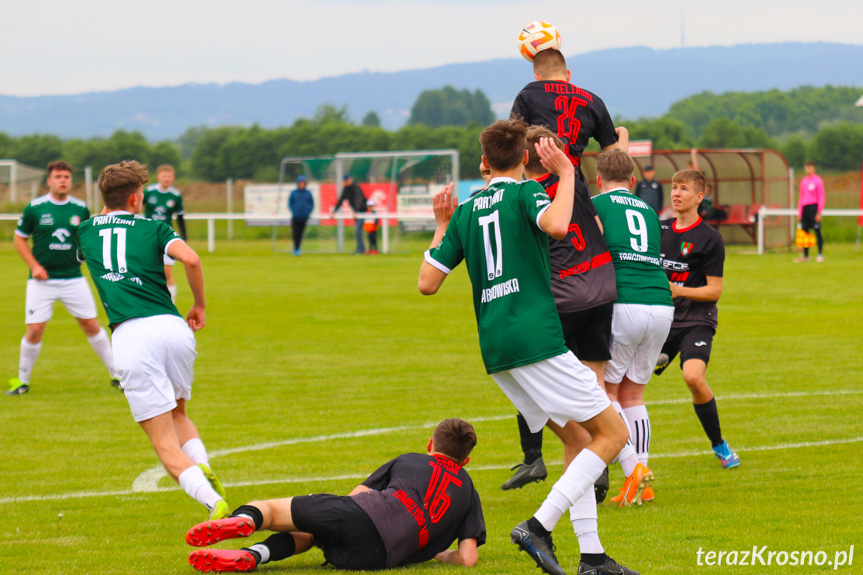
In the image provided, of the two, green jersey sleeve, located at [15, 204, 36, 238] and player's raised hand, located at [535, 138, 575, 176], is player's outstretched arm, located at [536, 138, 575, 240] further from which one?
green jersey sleeve, located at [15, 204, 36, 238]

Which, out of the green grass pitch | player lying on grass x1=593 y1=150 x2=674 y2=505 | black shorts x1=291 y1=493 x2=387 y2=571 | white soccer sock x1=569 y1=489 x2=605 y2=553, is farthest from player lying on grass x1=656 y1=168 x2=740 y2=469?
black shorts x1=291 y1=493 x2=387 y2=571

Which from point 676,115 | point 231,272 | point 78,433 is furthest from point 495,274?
point 676,115

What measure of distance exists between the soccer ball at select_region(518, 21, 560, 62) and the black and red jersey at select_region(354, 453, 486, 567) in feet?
8.69

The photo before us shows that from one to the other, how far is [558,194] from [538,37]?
6.66ft

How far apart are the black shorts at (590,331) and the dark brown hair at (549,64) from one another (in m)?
1.48

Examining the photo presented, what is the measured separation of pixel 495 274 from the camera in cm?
467

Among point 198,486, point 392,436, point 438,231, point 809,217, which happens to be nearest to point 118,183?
point 198,486

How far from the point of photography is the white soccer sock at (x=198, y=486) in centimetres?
521

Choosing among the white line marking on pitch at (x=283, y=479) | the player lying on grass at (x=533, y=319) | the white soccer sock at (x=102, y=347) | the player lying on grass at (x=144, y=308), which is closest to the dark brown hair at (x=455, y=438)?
the player lying on grass at (x=533, y=319)

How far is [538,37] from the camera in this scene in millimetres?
6172

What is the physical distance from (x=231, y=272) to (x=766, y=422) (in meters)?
18.5

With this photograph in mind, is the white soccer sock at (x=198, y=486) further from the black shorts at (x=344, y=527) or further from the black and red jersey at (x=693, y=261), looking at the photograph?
the black and red jersey at (x=693, y=261)

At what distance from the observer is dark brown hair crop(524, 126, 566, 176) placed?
16.4 ft

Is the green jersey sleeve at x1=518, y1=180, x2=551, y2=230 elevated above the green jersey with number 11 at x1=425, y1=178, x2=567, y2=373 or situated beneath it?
elevated above
